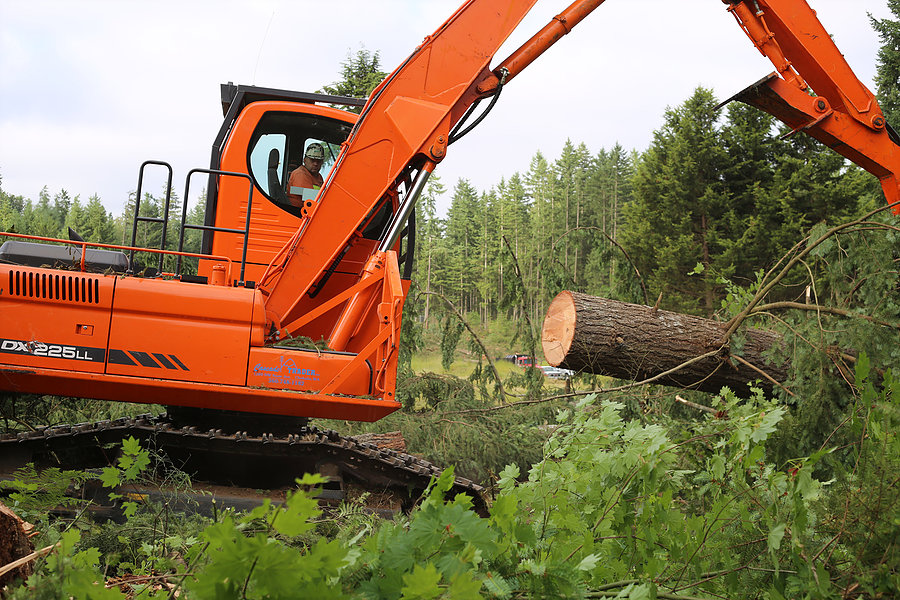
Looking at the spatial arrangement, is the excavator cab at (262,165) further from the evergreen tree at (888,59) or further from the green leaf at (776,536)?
the evergreen tree at (888,59)

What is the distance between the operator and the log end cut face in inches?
89.7

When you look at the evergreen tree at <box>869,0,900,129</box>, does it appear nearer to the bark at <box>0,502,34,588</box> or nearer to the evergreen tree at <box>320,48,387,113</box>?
the evergreen tree at <box>320,48,387,113</box>

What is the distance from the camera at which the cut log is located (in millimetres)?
5996

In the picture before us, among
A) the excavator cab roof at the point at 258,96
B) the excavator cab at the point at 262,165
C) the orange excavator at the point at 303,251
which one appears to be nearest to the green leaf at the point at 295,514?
the orange excavator at the point at 303,251

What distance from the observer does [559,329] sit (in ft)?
20.2

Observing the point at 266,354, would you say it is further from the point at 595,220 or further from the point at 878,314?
the point at 595,220

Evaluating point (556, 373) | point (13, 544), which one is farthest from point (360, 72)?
point (13, 544)

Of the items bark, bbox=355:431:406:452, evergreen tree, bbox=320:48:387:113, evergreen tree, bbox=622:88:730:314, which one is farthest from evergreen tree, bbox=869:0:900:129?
bark, bbox=355:431:406:452

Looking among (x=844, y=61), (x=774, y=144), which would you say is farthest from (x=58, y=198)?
(x=844, y=61)

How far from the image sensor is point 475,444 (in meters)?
7.17

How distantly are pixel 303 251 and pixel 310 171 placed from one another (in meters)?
1.02

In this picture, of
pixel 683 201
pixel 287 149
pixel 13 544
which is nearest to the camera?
pixel 13 544

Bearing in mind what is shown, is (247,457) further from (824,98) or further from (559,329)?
(824,98)

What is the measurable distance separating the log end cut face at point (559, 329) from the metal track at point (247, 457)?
52.9 inches
